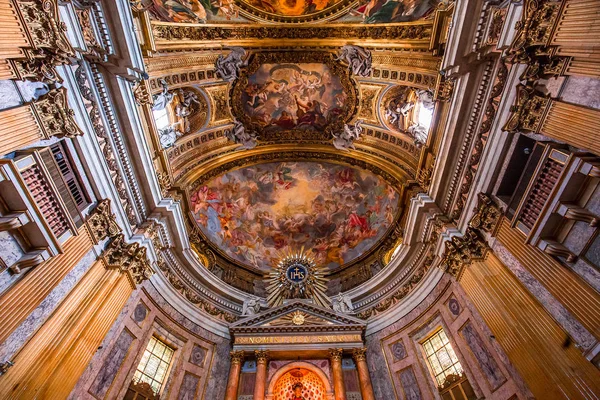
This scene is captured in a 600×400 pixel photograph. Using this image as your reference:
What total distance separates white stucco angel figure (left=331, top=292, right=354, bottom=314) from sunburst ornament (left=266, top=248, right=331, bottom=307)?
0.34 metres

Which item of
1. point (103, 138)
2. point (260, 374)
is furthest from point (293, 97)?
point (260, 374)

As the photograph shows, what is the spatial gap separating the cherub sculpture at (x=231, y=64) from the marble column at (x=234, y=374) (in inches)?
448

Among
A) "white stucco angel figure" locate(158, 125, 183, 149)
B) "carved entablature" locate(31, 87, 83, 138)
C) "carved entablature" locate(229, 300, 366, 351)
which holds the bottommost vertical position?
"carved entablature" locate(229, 300, 366, 351)

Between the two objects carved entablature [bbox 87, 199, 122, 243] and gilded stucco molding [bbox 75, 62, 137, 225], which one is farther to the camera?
carved entablature [bbox 87, 199, 122, 243]

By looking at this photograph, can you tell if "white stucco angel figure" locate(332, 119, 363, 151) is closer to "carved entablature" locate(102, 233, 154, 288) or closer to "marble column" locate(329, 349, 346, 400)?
"marble column" locate(329, 349, 346, 400)

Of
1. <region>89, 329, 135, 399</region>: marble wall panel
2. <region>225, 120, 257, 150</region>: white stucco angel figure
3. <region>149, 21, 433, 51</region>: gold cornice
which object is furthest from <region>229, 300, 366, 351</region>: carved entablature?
<region>149, 21, 433, 51</region>: gold cornice

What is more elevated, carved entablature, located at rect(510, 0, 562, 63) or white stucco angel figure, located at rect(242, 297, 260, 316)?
white stucco angel figure, located at rect(242, 297, 260, 316)

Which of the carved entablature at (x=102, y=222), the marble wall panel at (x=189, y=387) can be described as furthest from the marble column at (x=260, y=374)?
the carved entablature at (x=102, y=222)

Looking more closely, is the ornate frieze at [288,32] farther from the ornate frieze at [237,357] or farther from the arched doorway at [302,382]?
the arched doorway at [302,382]

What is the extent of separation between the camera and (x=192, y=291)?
13.2m

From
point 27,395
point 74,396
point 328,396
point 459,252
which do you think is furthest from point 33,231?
point 459,252

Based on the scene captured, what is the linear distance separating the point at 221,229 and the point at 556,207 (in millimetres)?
14695

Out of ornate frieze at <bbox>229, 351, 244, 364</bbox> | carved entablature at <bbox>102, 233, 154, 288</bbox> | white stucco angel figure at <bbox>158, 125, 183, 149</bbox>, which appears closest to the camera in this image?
carved entablature at <bbox>102, 233, 154, 288</bbox>

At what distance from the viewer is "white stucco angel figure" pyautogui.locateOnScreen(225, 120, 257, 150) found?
1597 centimetres
